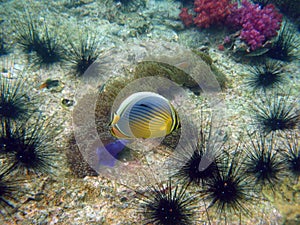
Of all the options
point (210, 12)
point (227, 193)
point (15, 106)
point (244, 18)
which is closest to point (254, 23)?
point (244, 18)

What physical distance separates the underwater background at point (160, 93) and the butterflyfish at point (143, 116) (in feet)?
3.99

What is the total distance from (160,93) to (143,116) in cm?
252

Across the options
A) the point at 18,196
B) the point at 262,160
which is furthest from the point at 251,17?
the point at 18,196

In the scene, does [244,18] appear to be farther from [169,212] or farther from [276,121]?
[169,212]

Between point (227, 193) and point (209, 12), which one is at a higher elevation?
point (209, 12)

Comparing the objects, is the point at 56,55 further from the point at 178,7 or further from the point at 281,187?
the point at 281,187

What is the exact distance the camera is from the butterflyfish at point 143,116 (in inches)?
91.8

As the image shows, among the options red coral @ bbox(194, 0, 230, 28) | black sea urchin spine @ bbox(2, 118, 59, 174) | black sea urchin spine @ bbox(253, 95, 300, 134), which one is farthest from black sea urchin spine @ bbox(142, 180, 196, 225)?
red coral @ bbox(194, 0, 230, 28)

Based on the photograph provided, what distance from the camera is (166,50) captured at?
6047mm

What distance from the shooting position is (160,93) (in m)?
5.01

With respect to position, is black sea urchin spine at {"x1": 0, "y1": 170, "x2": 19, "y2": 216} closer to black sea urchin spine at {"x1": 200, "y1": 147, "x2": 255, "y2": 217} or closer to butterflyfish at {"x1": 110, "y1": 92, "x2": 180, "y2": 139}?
butterflyfish at {"x1": 110, "y1": 92, "x2": 180, "y2": 139}

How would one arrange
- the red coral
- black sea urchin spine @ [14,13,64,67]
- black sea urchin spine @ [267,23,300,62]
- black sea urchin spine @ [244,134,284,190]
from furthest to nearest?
the red coral → black sea urchin spine @ [267,23,300,62] → black sea urchin spine @ [14,13,64,67] → black sea urchin spine @ [244,134,284,190]

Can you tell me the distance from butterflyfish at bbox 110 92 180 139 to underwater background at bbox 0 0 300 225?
1.22 meters

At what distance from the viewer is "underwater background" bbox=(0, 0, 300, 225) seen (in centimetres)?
361
